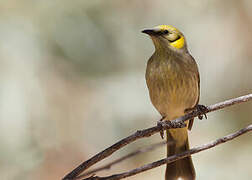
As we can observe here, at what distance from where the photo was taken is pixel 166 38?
356 cm

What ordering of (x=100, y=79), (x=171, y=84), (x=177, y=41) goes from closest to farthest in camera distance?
(x=171, y=84) < (x=177, y=41) < (x=100, y=79)

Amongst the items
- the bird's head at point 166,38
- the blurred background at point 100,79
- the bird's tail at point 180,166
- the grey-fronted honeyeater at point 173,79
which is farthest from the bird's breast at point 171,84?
the blurred background at point 100,79

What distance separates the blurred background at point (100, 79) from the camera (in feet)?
13.4

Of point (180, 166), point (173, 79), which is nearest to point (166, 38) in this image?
point (173, 79)

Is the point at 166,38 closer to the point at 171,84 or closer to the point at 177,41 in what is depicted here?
the point at 177,41

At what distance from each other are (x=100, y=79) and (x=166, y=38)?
118 cm

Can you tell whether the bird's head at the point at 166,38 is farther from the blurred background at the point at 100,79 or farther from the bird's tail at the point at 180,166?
the blurred background at the point at 100,79

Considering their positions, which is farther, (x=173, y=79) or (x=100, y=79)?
(x=100, y=79)

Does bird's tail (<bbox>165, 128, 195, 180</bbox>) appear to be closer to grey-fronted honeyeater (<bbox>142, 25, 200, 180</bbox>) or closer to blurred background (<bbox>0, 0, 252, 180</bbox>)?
grey-fronted honeyeater (<bbox>142, 25, 200, 180</bbox>)

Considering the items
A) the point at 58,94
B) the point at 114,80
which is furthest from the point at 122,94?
the point at 58,94

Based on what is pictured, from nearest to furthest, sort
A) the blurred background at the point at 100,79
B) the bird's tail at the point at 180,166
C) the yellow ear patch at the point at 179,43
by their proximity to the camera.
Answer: the bird's tail at the point at 180,166
the yellow ear patch at the point at 179,43
the blurred background at the point at 100,79

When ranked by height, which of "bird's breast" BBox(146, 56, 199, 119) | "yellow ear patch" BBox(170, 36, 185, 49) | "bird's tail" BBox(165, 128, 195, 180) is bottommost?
"bird's tail" BBox(165, 128, 195, 180)

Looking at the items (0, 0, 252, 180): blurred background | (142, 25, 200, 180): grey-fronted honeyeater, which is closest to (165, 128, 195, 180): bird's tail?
(142, 25, 200, 180): grey-fronted honeyeater

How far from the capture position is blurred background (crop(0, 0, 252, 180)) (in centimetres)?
407
